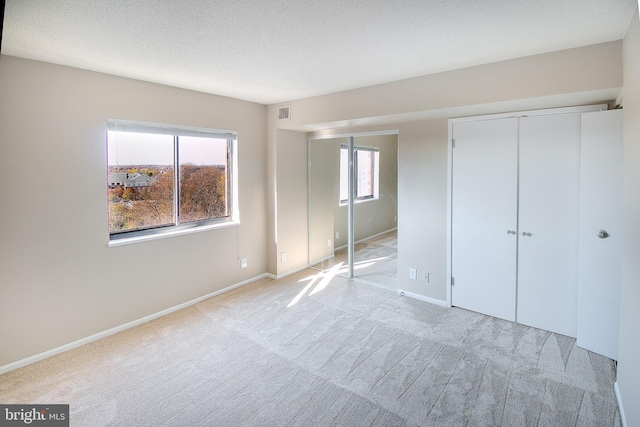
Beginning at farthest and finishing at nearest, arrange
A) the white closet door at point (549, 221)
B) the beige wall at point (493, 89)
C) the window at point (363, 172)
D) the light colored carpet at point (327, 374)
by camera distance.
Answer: the window at point (363, 172), the white closet door at point (549, 221), the beige wall at point (493, 89), the light colored carpet at point (327, 374)

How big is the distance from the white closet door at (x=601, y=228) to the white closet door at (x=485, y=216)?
60 cm

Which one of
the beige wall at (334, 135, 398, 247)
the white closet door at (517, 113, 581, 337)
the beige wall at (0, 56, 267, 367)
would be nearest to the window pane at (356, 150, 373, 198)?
the beige wall at (334, 135, 398, 247)

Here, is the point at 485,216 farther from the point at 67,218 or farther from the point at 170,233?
the point at 67,218

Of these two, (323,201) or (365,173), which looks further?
(323,201)

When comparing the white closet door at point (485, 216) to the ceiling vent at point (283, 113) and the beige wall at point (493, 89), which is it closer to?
the beige wall at point (493, 89)

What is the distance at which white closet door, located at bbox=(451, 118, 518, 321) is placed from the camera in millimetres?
3387

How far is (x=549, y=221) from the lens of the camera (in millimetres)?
3191

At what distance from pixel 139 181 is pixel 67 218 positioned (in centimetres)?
76

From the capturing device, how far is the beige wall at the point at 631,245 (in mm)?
1850

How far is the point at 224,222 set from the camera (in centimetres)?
438

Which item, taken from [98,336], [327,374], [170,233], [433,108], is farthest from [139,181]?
[433,108]

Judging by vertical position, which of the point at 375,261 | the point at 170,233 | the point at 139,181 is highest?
the point at 139,181

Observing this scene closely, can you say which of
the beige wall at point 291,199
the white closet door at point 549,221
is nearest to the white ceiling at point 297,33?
the white closet door at point 549,221

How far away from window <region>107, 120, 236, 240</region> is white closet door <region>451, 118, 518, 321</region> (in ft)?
9.07
